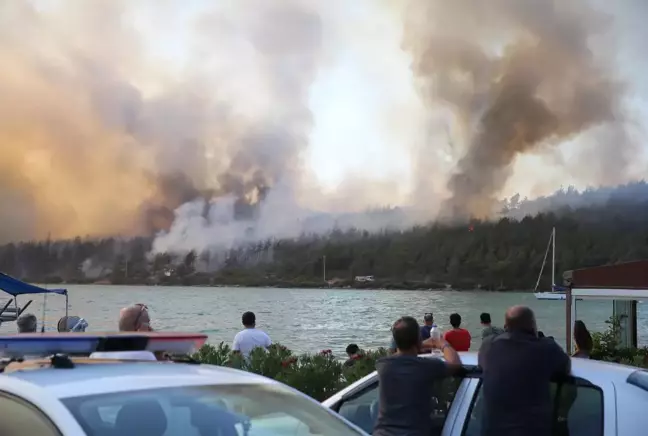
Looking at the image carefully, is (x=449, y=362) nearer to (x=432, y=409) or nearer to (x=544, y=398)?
(x=432, y=409)

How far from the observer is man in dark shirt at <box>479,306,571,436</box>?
4.07 meters

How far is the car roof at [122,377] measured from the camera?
3.09m

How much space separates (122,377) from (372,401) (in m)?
2.17

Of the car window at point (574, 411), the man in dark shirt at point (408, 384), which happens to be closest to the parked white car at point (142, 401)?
the man in dark shirt at point (408, 384)

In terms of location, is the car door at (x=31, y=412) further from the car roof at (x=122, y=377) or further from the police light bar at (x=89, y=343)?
the police light bar at (x=89, y=343)

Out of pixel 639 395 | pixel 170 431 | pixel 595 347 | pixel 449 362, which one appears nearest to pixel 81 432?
pixel 170 431

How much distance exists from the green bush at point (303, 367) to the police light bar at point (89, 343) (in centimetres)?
524

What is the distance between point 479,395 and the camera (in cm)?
439

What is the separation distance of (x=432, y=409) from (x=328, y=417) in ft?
Result: 3.38

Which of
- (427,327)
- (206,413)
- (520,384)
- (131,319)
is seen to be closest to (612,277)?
(427,327)

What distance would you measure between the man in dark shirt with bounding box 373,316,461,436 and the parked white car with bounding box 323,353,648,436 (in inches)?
5.0

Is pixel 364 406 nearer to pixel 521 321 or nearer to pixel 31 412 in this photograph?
pixel 521 321

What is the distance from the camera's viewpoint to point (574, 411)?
4109 millimetres

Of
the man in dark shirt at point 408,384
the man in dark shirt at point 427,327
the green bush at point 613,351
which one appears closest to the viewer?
the man in dark shirt at point 408,384
